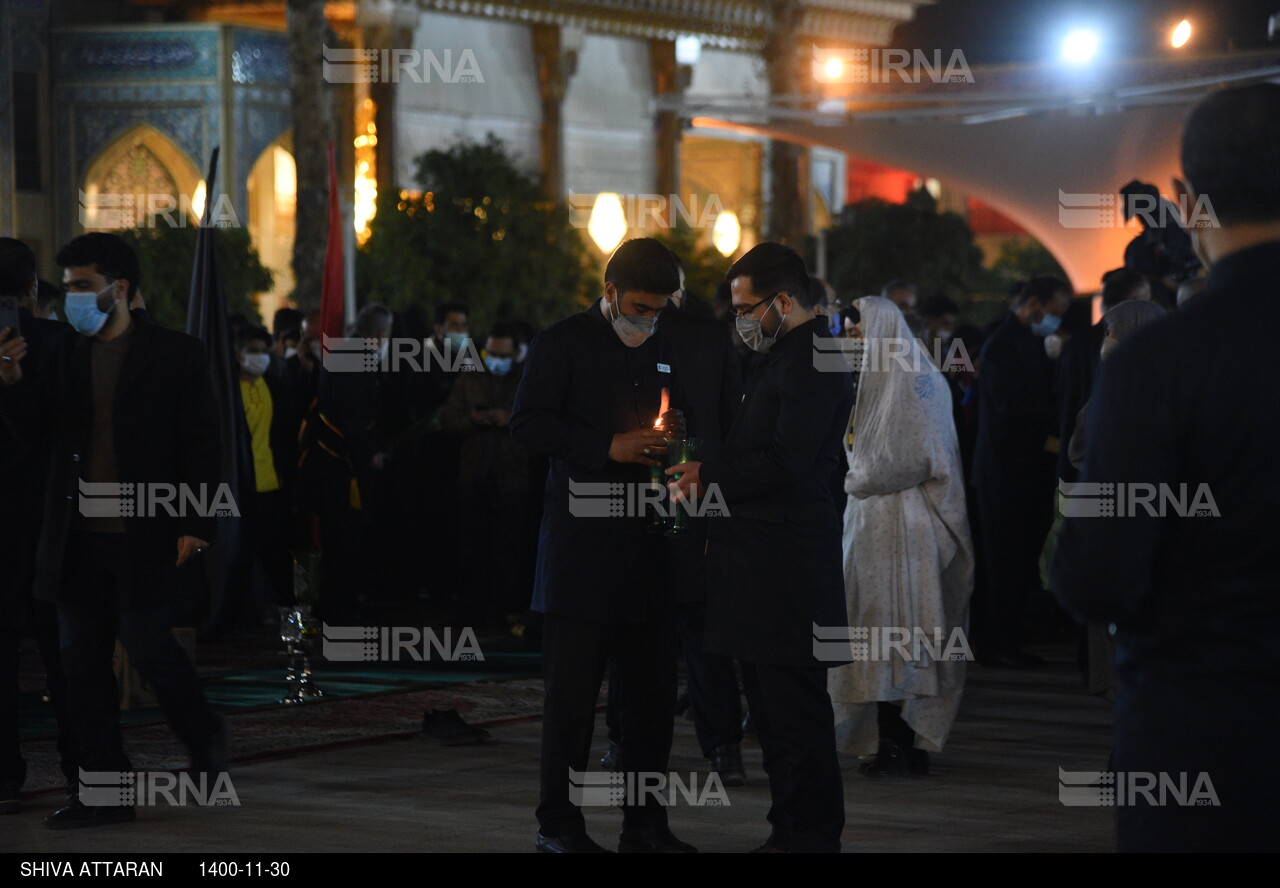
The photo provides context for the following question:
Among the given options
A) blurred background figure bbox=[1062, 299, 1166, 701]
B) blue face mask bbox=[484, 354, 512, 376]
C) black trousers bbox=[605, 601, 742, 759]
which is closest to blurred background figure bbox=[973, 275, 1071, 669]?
blurred background figure bbox=[1062, 299, 1166, 701]

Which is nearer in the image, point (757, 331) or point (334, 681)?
point (757, 331)

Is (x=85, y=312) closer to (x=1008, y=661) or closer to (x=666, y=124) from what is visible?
(x=1008, y=661)

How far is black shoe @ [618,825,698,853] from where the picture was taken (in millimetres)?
5684

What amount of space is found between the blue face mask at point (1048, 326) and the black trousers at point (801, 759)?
6.27 metres

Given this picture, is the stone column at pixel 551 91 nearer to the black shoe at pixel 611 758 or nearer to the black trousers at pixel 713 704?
the black shoe at pixel 611 758

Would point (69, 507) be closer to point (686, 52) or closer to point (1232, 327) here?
point (1232, 327)

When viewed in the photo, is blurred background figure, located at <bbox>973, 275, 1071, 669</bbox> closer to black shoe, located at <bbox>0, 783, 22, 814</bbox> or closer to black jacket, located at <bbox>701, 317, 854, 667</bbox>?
black jacket, located at <bbox>701, 317, 854, 667</bbox>

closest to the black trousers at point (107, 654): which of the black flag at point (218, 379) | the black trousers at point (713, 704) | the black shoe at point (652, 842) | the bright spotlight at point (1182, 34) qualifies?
the black shoe at point (652, 842)

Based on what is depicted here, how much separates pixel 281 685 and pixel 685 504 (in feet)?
15.7

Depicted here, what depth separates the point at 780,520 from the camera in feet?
17.8

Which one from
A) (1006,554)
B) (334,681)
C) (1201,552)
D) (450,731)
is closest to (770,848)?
(450,731)

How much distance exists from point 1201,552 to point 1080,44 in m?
35.1

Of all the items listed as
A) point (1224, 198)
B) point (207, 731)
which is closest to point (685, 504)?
point (207, 731)

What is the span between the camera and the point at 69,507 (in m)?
6.09
